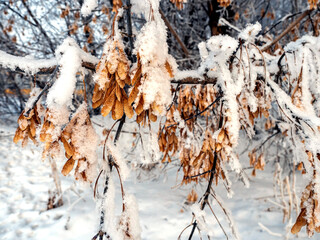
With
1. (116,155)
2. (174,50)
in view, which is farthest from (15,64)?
(174,50)

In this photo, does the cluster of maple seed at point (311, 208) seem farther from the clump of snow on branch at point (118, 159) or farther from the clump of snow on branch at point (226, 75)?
the clump of snow on branch at point (118, 159)

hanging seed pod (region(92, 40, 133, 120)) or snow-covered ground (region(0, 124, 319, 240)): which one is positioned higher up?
hanging seed pod (region(92, 40, 133, 120))

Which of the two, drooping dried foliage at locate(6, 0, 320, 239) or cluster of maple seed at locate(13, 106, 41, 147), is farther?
cluster of maple seed at locate(13, 106, 41, 147)

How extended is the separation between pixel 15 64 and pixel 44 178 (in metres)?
3.55

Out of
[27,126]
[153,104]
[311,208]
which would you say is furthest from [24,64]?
[311,208]

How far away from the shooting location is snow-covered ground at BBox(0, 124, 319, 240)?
7.65ft

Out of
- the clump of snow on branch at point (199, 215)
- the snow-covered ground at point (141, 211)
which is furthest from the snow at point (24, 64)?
the snow-covered ground at point (141, 211)

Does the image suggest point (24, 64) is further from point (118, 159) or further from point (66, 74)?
point (118, 159)

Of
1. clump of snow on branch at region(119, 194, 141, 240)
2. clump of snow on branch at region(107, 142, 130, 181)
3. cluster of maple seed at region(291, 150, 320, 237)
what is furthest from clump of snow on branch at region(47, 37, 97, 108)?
cluster of maple seed at region(291, 150, 320, 237)

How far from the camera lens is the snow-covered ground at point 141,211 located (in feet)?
7.65

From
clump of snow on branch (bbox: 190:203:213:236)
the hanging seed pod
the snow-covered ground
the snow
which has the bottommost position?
the snow-covered ground

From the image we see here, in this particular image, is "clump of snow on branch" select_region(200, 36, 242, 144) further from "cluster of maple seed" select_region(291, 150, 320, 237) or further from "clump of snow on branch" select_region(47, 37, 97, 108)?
"clump of snow on branch" select_region(47, 37, 97, 108)

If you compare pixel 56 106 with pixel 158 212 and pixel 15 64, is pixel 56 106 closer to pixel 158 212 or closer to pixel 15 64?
pixel 15 64

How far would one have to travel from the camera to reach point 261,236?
7.46 feet
